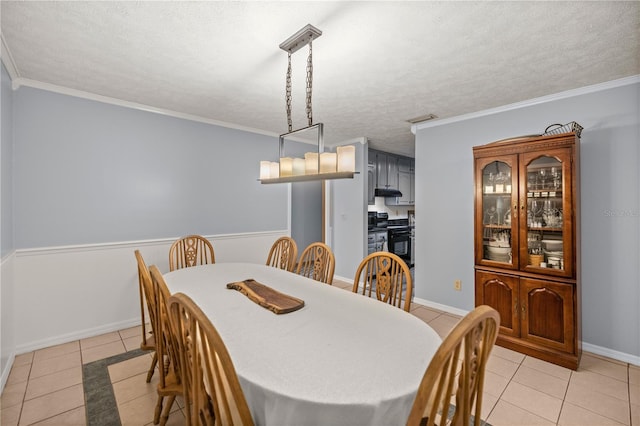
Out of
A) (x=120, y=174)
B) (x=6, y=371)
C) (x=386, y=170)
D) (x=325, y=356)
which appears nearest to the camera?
(x=325, y=356)

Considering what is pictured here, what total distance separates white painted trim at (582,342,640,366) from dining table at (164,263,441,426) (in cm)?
230

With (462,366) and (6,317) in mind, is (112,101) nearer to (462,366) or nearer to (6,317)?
(6,317)

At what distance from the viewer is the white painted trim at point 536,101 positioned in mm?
2455

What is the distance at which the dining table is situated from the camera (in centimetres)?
93

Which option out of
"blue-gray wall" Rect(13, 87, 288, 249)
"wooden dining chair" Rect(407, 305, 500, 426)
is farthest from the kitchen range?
"wooden dining chair" Rect(407, 305, 500, 426)

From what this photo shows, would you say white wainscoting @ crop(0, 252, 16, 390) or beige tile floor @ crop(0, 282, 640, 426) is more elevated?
white wainscoting @ crop(0, 252, 16, 390)

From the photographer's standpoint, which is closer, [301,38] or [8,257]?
[301,38]

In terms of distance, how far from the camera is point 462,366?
3.01 feet

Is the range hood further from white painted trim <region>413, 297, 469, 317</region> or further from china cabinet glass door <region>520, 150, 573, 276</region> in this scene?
china cabinet glass door <region>520, 150, 573, 276</region>

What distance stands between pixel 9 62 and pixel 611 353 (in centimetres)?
527

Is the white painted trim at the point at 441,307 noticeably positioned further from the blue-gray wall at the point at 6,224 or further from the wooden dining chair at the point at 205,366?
the blue-gray wall at the point at 6,224

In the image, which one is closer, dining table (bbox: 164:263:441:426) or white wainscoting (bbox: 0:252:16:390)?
dining table (bbox: 164:263:441:426)

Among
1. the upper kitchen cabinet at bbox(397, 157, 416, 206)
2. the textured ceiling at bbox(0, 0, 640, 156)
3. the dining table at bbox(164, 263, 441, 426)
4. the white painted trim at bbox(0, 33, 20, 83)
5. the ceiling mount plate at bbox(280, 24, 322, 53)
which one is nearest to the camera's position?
the dining table at bbox(164, 263, 441, 426)

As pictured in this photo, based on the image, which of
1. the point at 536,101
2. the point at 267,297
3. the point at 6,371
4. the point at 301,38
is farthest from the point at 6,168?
the point at 536,101
